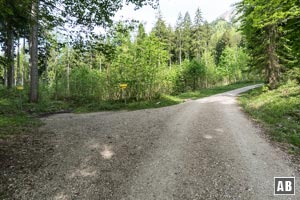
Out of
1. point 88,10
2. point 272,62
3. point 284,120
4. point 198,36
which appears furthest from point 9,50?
point 198,36

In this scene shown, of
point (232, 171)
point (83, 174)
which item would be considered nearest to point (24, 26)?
point (83, 174)

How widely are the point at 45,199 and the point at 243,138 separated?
5104 mm

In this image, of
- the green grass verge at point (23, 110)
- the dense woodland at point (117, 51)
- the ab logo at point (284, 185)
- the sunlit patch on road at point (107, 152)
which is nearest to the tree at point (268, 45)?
the dense woodland at point (117, 51)

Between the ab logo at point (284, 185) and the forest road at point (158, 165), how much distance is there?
100mm

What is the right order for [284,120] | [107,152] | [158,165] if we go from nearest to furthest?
[158,165] < [107,152] < [284,120]

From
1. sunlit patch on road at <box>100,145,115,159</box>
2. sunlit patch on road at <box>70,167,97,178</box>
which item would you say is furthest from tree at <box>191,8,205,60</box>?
sunlit patch on road at <box>70,167,97,178</box>

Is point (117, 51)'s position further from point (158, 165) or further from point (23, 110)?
point (158, 165)

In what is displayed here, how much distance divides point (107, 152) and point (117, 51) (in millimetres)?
12656

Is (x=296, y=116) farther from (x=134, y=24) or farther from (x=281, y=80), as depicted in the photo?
(x=281, y=80)

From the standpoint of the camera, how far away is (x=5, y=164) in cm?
418

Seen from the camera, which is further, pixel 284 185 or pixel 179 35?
pixel 179 35

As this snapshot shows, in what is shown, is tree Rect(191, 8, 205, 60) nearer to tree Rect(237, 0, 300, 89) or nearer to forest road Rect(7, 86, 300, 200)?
tree Rect(237, 0, 300, 89)

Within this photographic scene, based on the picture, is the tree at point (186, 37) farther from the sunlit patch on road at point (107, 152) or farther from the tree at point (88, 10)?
the sunlit patch on road at point (107, 152)

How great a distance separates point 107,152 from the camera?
16.4 ft
